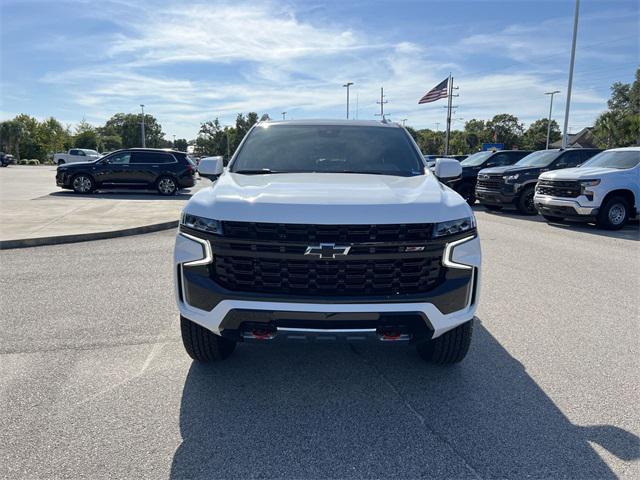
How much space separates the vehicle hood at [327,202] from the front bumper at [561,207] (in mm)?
8993

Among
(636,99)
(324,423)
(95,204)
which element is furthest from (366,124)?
(636,99)

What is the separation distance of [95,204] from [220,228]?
1273 centimetres

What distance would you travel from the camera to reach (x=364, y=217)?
2816 millimetres

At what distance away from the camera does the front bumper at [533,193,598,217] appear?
36.2 ft

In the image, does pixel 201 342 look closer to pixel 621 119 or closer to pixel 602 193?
pixel 602 193

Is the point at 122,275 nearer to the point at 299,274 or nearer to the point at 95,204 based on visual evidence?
the point at 299,274

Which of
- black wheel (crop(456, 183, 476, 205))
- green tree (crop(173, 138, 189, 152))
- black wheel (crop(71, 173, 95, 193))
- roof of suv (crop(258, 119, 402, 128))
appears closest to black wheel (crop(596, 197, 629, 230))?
black wheel (crop(456, 183, 476, 205))

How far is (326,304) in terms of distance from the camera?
2809mm

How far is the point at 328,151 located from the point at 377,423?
7.95 ft

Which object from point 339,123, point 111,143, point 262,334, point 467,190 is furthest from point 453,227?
point 111,143

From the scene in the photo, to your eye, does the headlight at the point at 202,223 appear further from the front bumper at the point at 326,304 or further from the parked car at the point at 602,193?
the parked car at the point at 602,193

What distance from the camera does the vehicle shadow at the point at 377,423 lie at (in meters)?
2.47

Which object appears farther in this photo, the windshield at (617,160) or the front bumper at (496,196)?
the front bumper at (496,196)

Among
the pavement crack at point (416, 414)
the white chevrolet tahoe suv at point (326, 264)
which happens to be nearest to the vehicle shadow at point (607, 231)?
the pavement crack at point (416, 414)
